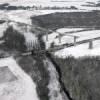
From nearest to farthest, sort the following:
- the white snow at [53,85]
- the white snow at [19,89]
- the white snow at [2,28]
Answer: the white snow at [19,89] → the white snow at [53,85] → the white snow at [2,28]

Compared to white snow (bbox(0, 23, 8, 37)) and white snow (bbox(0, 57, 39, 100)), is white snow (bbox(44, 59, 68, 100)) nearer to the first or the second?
white snow (bbox(0, 57, 39, 100))

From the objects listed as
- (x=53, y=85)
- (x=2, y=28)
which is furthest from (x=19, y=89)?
(x=2, y=28)

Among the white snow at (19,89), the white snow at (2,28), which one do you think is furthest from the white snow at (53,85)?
the white snow at (2,28)

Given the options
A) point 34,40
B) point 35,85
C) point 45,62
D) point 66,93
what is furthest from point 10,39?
point 66,93

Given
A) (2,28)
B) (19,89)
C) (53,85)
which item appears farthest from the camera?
(2,28)

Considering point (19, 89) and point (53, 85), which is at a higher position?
point (19, 89)

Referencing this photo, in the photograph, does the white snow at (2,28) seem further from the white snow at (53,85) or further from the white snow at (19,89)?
the white snow at (19,89)

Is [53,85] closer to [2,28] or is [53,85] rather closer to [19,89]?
[19,89]

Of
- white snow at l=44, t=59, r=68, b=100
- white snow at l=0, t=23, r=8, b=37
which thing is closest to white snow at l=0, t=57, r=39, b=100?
white snow at l=44, t=59, r=68, b=100

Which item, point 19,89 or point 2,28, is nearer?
point 19,89

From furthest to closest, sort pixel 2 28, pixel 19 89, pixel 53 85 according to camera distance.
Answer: pixel 2 28
pixel 53 85
pixel 19 89
